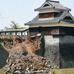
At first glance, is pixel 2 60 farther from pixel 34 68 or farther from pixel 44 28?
pixel 44 28

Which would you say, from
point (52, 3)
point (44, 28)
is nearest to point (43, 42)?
point (44, 28)

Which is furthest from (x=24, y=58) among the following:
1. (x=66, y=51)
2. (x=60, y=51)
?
(x=66, y=51)

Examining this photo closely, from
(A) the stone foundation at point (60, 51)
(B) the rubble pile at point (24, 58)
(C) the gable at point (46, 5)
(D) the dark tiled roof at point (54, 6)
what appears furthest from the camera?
(C) the gable at point (46, 5)

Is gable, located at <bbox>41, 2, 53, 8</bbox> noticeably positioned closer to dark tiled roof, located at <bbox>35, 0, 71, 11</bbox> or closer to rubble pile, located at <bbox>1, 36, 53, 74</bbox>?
dark tiled roof, located at <bbox>35, 0, 71, 11</bbox>

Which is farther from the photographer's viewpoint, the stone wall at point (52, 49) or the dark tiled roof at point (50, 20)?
the dark tiled roof at point (50, 20)

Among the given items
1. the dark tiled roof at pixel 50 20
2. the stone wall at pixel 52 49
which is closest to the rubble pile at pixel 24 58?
the stone wall at pixel 52 49

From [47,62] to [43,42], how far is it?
1.99 m

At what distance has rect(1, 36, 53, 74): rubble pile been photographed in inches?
1032

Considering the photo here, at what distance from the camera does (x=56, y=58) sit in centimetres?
2903

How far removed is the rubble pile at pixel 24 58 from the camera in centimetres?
2621

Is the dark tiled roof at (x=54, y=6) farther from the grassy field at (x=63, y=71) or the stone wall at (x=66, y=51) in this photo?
the grassy field at (x=63, y=71)

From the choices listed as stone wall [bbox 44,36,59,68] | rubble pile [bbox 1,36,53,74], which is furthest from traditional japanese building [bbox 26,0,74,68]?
rubble pile [bbox 1,36,53,74]

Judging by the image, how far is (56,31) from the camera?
28938mm

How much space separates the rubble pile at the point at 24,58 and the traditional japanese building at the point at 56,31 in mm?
903
